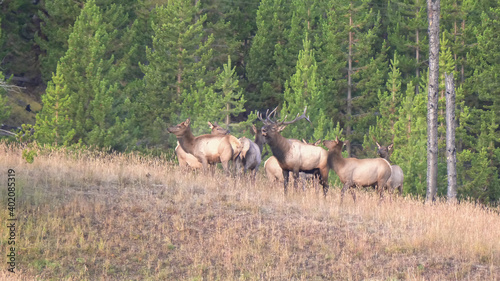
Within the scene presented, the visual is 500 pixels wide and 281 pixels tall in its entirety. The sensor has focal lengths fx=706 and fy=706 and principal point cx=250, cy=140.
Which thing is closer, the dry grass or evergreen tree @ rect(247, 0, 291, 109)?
the dry grass

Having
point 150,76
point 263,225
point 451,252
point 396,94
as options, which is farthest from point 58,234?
point 396,94

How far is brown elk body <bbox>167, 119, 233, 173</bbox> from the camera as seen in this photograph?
1914 centimetres

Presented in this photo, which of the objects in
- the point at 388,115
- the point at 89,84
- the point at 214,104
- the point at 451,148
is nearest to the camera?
the point at 451,148

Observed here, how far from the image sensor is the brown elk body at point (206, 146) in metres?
19.1

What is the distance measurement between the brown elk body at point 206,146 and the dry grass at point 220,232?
140cm

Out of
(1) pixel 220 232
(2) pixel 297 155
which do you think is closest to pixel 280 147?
(2) pixel 297 155

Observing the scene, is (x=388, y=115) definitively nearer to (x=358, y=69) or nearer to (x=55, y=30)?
(x=358, y=69)

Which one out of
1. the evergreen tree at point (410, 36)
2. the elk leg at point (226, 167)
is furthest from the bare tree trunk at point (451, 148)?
the evergreen tree at point (410, 36)

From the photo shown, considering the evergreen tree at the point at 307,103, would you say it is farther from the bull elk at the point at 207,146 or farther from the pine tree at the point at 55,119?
the bull elk at the point at 207,146

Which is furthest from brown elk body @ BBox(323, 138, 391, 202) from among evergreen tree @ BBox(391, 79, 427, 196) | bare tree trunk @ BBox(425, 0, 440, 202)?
evergreen tree @ BBox(391, 79, 427, 196)

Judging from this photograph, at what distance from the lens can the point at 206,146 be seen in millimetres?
19234

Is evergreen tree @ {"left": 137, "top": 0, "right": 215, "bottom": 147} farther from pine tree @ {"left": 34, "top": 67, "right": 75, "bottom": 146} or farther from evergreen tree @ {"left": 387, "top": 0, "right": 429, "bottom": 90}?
evergreen tree @ {"left": 387, "top": 0, "right": 429, "bottom": 90}

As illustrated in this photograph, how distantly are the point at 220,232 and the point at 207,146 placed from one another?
522 cm

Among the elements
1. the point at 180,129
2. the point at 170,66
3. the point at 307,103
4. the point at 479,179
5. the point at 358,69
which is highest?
the point at 358,69
